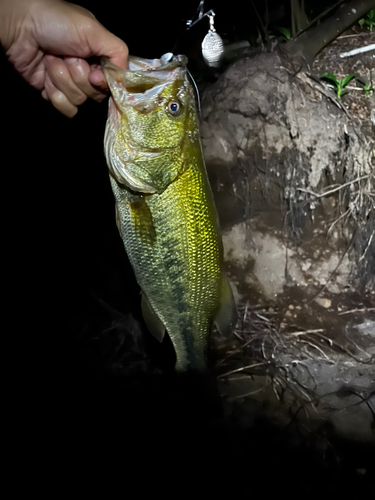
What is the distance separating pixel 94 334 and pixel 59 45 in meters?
2.56

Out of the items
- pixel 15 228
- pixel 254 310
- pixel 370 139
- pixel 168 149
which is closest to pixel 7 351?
pixel 15 228

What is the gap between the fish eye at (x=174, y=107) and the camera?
4.96ft

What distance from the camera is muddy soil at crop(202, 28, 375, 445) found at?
10.6ft

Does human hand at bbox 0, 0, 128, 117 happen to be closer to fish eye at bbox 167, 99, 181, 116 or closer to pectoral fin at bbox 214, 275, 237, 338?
fish eye at bbox 167, 99, 181, 116

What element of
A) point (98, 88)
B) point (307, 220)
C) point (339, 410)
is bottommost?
point (339, 410)

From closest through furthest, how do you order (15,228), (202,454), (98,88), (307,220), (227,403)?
(98,88), (202,454), (227,403), (15,228), (307,220)

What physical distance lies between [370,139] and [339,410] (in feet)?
7.56

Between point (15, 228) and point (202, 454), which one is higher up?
point (15, 228)

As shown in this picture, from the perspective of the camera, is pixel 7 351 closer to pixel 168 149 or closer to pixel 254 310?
pixel 254 310

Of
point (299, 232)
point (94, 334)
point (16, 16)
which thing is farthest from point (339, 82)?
point (94, 334)

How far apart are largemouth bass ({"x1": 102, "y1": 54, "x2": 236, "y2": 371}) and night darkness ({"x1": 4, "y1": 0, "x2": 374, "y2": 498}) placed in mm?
729

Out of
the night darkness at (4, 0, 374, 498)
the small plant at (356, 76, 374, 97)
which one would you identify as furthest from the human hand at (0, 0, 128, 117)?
the small plant at (356, 76, 374, 97)

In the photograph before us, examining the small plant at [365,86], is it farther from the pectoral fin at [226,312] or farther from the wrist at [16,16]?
the wrist at [16,16]

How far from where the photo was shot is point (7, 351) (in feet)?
10.4
